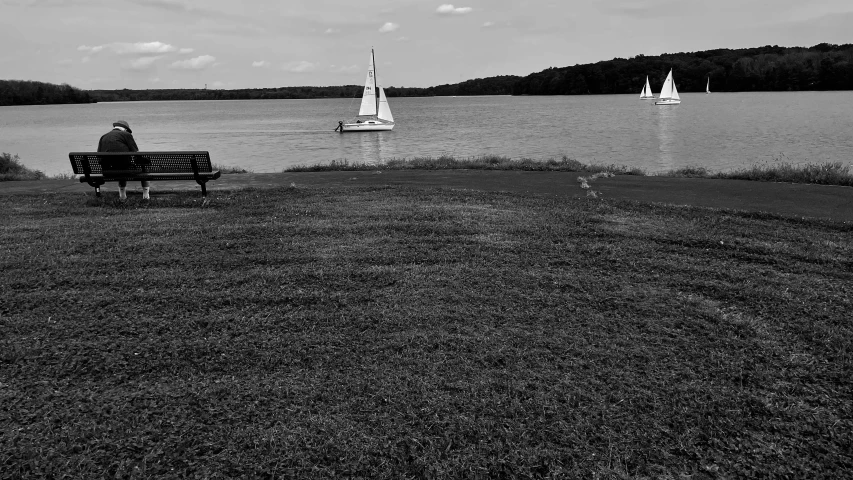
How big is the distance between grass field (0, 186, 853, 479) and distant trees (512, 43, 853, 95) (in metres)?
136

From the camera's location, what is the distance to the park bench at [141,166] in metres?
8.49

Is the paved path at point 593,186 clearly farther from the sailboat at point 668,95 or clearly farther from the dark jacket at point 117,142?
the sailboat at point 668,95

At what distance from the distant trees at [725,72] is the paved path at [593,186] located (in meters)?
129

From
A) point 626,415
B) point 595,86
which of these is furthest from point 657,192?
point 595,86

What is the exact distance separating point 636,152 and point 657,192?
710 inches

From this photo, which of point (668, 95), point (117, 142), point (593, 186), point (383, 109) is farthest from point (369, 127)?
point (668, 95)

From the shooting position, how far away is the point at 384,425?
2887 millimetres

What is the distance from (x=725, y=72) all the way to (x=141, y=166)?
147417 millimetres

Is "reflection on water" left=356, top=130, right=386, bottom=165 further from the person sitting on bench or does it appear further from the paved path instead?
the person sitting on bench

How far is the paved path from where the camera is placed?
855 cm

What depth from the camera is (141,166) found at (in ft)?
28.3

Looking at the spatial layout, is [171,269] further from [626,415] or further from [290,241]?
[626,415]

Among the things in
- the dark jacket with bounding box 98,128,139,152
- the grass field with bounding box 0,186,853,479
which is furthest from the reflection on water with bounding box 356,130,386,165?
the grass field with bounding box 0,186,853,479

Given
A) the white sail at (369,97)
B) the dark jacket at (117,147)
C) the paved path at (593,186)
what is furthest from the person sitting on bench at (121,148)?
the white sail at (369,97)
